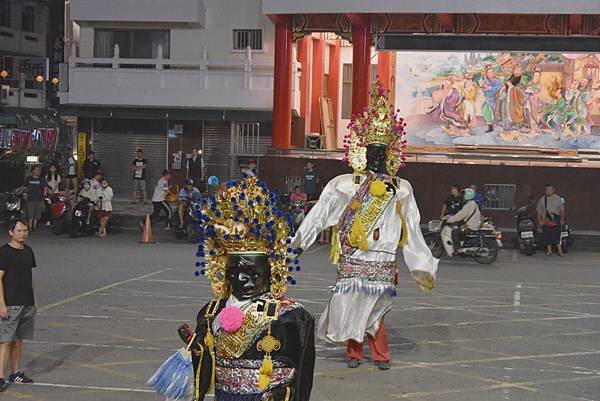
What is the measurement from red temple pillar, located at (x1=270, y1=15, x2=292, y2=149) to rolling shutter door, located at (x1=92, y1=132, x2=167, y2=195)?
4.47 m

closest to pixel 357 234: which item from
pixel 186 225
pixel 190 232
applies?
pixel 190 232

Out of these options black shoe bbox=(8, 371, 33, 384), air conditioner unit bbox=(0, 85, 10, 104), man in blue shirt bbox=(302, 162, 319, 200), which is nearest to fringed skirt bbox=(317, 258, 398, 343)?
black shoe bbox=(8, 371, 33, 384)

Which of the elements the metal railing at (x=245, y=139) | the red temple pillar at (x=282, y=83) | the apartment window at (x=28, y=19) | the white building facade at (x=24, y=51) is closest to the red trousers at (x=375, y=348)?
the red temple pillar at (x=282, y=83)

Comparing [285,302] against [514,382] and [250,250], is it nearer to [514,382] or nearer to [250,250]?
[250,250]

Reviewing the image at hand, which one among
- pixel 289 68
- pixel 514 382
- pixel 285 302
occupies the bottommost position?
pixel 514 382

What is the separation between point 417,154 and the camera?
95.6 ft

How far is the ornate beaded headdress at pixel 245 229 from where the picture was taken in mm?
6035

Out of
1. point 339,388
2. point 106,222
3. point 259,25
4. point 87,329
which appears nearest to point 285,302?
point 339,388

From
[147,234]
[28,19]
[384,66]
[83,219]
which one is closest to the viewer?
[147,234]

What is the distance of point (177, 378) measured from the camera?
20.1 feet

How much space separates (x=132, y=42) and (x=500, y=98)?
11.0m

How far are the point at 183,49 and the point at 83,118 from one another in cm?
Answer: 362

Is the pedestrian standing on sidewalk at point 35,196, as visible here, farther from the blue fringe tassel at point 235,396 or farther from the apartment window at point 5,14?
the apartment window at point 5,14

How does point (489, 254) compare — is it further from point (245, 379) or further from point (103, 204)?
point (245, 379)
